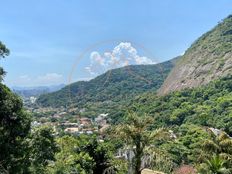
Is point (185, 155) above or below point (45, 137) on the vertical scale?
below

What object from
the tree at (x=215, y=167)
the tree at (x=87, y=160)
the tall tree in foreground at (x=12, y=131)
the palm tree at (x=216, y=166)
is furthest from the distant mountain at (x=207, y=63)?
the tall tree in foreground at (x=12, y=131)

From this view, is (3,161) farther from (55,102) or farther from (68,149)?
(55,102)

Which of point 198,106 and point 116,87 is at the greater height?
point 116,87

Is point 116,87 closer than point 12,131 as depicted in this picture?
No

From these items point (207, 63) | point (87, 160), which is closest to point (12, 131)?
point (87, 160)

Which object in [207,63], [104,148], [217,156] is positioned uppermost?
[207,63]

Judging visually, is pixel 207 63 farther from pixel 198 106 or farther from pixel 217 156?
pixel 217 156

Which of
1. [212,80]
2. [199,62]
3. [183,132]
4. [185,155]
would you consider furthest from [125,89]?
[185,155]

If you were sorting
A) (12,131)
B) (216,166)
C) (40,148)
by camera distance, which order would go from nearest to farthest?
(12,131)
(216,166)
(40,148)
